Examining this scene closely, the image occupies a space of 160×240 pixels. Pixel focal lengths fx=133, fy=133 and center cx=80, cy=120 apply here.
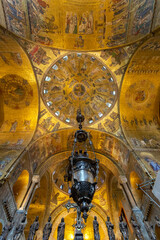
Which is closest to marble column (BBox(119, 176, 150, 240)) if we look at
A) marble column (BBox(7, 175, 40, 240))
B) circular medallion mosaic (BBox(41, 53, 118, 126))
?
circular medallion mosaic (BBox(41, 53, 118, 126))

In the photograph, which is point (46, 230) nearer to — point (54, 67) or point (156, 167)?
point (156, 167)

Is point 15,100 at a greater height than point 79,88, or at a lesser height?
lesser

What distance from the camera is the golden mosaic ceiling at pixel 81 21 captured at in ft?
28.3

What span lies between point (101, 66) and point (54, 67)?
427 centimetres

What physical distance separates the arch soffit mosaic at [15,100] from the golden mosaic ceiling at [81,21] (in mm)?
1654

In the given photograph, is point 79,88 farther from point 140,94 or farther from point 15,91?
point 15,91

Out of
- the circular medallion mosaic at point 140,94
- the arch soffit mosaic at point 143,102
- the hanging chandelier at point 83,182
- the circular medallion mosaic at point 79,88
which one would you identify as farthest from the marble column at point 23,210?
the circular medallion mosaic at point 140,94

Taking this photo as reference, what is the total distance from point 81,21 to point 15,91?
8.02 meters

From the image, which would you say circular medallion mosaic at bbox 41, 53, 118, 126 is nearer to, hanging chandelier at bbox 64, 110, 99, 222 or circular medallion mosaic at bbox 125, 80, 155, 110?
circular medallion mosaic at bbox 125, 80, 155, 110

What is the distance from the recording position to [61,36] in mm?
10742

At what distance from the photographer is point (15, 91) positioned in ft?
39.7

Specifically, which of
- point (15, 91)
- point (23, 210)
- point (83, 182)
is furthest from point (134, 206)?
point (15, 91)

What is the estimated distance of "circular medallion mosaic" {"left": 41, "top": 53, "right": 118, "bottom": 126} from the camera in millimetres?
12195

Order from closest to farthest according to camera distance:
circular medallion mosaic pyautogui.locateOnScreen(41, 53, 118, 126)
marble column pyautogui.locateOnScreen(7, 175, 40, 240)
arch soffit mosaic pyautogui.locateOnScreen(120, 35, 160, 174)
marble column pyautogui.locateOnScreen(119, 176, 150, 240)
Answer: marble column pyautogui.locateOnScreen(7, 175, 40, 240) < marble column pyautogui.locateOnScreen(119, 176, 150, 240) < arch soffit mosaic pyautogui.locateOnScreen(120, 35, 160, 174) < circular medallion mosaic pyautogui.locateOnScreen(41, 53, 118, 126)
